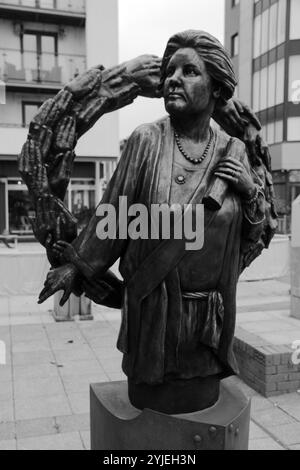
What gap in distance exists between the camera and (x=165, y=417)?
2.00 meters

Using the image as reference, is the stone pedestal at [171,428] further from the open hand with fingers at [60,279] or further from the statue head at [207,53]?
the statue head at [207,53]

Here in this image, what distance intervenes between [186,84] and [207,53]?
162mm

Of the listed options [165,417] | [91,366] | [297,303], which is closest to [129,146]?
[165,417]

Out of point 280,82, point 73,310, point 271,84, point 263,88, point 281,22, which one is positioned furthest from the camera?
point 263,88

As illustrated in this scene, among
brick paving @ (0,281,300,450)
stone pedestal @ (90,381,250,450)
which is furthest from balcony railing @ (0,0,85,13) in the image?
stone pedestal @ (90,381,250,450)

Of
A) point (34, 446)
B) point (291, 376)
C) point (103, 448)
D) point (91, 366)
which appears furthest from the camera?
point (91, 366)

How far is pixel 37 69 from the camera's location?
1720cm

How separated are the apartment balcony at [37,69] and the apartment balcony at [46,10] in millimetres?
1260

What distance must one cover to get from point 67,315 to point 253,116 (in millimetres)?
5331

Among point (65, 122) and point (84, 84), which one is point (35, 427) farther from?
point (84, 84)

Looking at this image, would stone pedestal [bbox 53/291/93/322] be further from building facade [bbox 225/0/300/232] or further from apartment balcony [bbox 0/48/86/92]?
building facade [bbox 225/0/300/232]

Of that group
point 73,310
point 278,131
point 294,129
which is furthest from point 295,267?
point 278,131

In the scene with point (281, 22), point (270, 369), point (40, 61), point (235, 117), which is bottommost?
point (270, 369)

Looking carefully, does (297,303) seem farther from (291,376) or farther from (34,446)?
(34,446)
